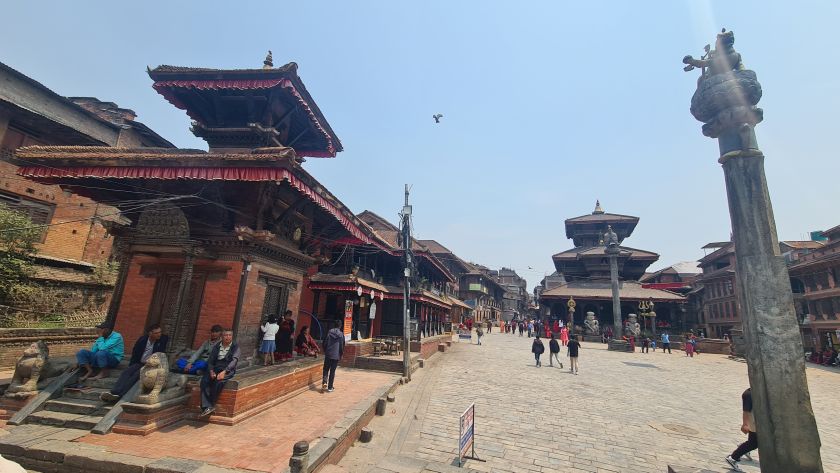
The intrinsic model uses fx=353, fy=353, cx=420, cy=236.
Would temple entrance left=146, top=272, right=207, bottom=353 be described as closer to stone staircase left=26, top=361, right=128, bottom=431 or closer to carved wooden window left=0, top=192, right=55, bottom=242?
stone staircase left=26, top=361, right=128, bottom=431

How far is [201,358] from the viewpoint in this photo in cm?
752

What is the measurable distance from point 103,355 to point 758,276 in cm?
1150

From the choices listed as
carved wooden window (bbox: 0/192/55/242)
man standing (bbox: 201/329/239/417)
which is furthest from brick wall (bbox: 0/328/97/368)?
man standing (bbox: 201/329/239/417)

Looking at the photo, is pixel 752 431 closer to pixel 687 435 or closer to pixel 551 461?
pixel 687 435

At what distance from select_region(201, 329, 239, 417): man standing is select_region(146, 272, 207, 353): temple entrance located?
1.74 metres

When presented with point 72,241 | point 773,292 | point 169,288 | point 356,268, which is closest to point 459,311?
point 356,268

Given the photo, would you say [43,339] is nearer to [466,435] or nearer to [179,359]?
[179,359]

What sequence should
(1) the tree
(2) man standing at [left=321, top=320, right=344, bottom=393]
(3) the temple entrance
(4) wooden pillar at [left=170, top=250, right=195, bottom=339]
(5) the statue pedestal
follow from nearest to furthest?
(4) wooden pillar at [left=170, top=250, right=195, bottom=339], (3) the temple entrance, (2) man standing at [left=321, top=320, right=344, bottom=393], (1) the tree, (5) the statue pedestal

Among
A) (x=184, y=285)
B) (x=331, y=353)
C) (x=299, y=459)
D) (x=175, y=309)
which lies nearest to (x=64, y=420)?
(x=175, y=309)

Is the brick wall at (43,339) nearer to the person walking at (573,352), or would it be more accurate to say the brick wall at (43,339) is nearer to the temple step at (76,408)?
the temple step at (76,408)

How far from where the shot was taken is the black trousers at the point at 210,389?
6.62 m

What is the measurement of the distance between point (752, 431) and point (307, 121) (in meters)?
13.0

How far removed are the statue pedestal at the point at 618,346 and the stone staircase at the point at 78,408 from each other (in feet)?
101

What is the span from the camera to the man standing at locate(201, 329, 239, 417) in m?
6.64
